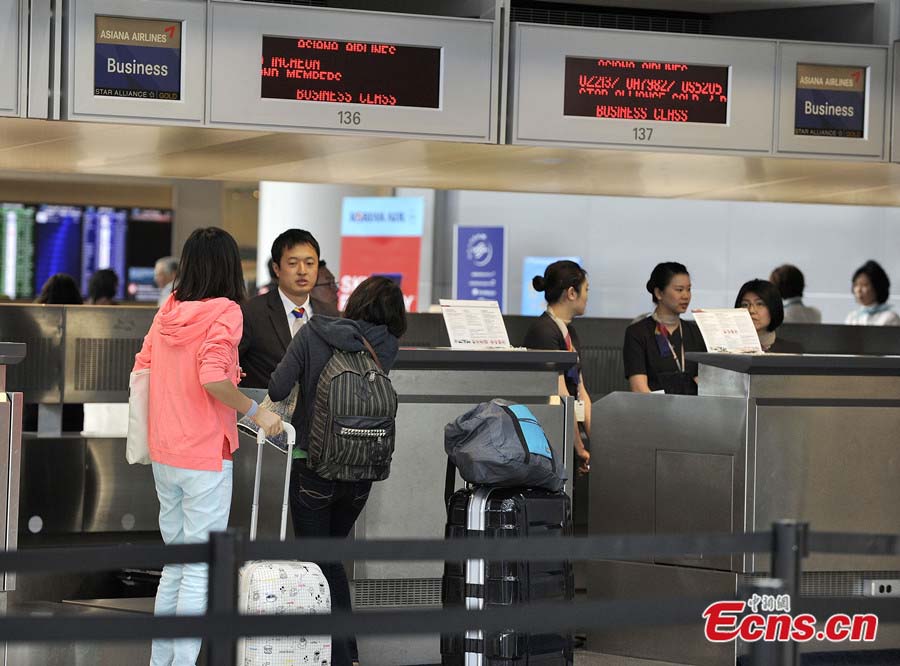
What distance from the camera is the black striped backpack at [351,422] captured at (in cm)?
395

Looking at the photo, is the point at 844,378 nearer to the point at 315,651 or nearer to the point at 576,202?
the point at 315,651

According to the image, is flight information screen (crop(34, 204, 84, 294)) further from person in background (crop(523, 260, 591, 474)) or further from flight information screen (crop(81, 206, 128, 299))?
person in background (crop(523, 260, 591, 474))

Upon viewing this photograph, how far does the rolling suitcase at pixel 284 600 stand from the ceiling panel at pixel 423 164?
5.90ft

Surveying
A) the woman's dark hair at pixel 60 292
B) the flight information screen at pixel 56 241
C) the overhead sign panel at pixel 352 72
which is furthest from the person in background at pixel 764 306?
the flight information screen at pixel 56 241

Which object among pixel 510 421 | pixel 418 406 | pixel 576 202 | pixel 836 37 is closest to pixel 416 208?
pixel 576 202

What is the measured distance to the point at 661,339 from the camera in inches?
225

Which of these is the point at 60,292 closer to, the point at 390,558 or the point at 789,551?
the point at 390,558

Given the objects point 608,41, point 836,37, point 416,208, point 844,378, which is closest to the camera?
point 844,378

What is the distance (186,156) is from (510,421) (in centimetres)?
227

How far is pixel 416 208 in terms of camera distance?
11539 millimetres

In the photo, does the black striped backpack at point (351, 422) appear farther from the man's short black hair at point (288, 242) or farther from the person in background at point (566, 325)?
the person in background at point (566, 325)

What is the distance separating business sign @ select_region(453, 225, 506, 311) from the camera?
11.6m

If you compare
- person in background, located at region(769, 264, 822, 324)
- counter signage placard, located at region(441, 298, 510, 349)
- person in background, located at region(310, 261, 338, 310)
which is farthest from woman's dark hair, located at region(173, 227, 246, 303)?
person in background, located at region(769, 264, 822, 324)

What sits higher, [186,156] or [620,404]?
[186,156]
